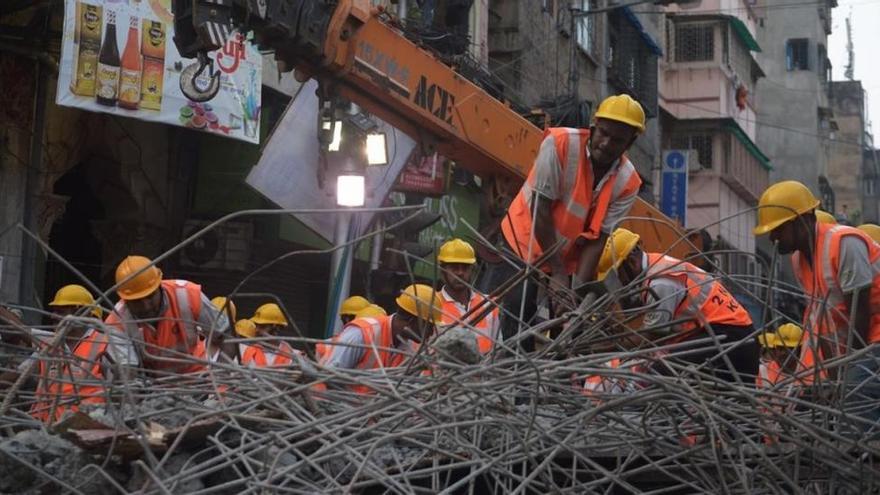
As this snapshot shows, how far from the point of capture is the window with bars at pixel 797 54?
5922 cm

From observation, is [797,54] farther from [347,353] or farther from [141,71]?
[347,353]

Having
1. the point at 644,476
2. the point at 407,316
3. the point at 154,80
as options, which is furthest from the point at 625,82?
the point at 644,476

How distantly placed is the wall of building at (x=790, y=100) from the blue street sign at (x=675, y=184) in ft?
72.9

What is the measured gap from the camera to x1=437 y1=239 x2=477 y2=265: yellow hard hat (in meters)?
10.6

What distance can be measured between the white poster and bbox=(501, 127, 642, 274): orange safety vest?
6.52 meters

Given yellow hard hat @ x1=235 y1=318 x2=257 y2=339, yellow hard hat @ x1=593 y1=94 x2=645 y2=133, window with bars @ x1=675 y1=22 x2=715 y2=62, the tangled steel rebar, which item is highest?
window with bars @ x1=675 y1=22 x2=715 y2=62

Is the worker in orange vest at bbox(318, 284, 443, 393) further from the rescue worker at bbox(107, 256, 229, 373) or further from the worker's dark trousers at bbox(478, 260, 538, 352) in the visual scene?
the rescue worker at bbox(107, 256, 229, 373)

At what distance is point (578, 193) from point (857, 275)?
141cm

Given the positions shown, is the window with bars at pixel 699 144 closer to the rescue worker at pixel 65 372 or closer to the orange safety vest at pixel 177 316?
the orange safety vest at pixel 177 316

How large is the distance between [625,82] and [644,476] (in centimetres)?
2795

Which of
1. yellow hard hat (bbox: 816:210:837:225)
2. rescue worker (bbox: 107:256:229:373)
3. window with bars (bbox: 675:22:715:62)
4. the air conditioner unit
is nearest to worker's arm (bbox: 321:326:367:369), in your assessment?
rescue worker (bbox: 107:256:229:373)

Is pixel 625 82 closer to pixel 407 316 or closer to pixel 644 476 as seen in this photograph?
pixel 407 316

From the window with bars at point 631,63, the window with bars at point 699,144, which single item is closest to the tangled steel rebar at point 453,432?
the window with bars at point 631,63

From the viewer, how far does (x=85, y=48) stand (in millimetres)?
12656
